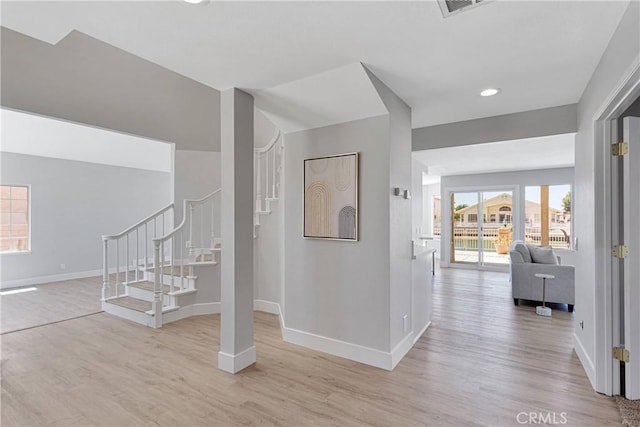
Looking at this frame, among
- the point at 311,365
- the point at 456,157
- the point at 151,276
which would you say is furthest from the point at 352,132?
the point at 151,276

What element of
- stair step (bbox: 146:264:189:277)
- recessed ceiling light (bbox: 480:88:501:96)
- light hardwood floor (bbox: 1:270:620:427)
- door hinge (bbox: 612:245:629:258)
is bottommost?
light hardwood floor (bbox: 1:270:620:427)

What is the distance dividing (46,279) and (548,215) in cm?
1130

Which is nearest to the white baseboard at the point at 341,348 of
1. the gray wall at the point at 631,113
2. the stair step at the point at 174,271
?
the stair step at the point at 174,271

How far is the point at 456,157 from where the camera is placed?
5375 mm

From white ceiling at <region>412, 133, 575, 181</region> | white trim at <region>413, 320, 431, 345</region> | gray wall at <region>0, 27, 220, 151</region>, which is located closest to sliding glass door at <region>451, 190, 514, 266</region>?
white ceiling at <region>412, 133, 575, 181</region>

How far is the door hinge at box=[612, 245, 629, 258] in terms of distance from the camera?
2.26 metres

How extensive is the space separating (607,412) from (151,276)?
5.48 meters

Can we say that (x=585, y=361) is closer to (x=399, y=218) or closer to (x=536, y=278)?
(x=399, y=218)

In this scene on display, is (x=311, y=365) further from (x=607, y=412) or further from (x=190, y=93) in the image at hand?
(x=190, y=93)

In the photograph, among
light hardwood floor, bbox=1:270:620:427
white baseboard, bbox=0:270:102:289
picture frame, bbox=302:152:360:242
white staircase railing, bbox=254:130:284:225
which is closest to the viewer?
light hardwood floor, bbox=1:270:620:427

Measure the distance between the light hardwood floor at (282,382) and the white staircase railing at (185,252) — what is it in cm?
63

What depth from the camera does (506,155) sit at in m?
5.25

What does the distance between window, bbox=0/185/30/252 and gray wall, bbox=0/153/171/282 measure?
0.15 m

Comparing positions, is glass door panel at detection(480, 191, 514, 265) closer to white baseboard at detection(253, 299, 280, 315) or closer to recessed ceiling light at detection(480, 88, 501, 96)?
recessed ceiling light at detection(480, 88, 501, 96)
